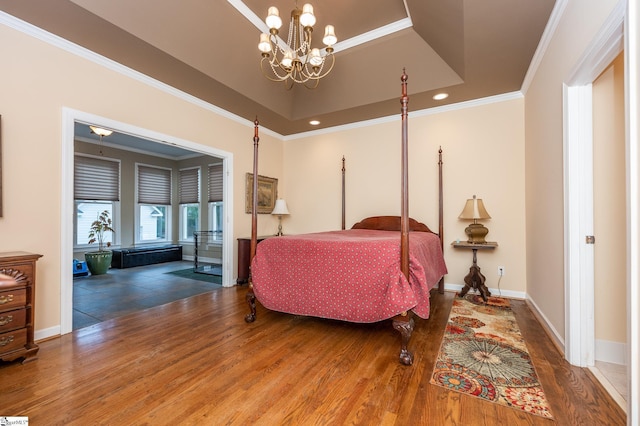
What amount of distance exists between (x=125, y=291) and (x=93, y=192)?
10.1 ft

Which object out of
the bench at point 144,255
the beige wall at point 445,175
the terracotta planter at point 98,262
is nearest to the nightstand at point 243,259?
the beige wall at point 445,175

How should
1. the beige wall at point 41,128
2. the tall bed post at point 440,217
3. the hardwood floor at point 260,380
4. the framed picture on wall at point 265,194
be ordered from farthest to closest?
the framed picture on wall at point 265,194 → the tall bed post at point 440,217 → the beige wall at point 41,128 → the hardwood floor at point 260,380

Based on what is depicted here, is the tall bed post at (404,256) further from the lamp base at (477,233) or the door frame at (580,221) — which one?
the lamp base at (477,233)

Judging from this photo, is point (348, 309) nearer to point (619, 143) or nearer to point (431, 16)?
point (619, 143)

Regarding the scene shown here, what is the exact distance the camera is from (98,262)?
17.1 feet

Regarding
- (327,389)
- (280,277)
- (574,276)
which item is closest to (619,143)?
(574,276)

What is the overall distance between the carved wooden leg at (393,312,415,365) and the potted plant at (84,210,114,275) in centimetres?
559

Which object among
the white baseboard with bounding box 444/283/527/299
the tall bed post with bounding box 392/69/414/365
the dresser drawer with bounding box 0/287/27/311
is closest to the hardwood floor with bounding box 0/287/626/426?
the tall bed post with bounding box 392/69/414/365

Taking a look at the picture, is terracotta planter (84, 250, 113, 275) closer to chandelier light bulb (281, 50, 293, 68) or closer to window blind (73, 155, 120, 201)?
window blind (73, 155, 120, 201)

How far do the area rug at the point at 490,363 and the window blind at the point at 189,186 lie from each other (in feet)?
20.7

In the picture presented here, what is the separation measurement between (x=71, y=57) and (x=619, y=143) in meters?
4.51

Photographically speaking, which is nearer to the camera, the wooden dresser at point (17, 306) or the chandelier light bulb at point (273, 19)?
the wooden dresser at point (17, 306)

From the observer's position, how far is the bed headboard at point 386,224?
159 inches

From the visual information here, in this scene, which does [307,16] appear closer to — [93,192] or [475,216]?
[475,216]
